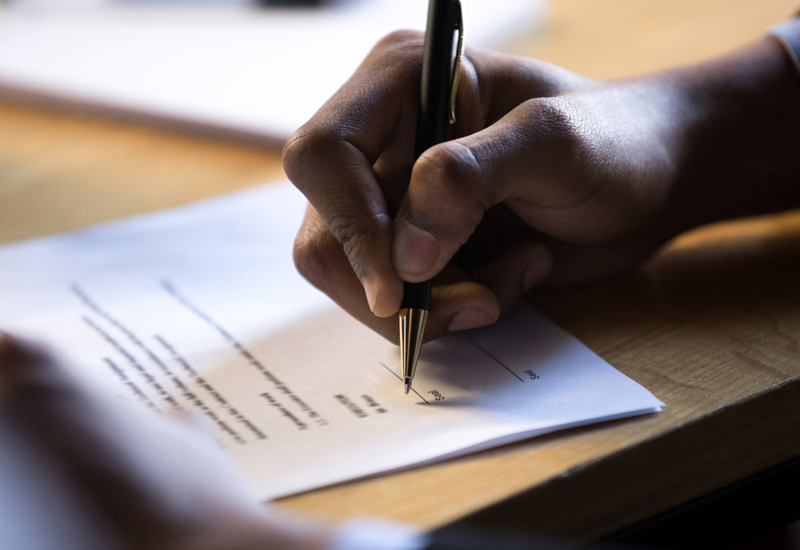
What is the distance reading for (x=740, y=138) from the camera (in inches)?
26.1

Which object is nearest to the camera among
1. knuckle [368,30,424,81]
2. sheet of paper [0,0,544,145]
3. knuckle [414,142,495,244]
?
knuckle [414,142,495,244]

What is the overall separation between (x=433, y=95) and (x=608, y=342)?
0.21 metres

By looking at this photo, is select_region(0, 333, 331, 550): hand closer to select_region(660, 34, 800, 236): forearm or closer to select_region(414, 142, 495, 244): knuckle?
select_region(414, 142, 495, 244): knuckle

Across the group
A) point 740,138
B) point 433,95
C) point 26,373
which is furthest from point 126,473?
point 740,138

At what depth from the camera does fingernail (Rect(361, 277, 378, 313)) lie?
1.55 ft

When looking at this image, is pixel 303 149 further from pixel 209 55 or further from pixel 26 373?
pixel 209 55

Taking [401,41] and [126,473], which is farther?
[401,41]

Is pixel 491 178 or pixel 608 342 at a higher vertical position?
pixel 491 178

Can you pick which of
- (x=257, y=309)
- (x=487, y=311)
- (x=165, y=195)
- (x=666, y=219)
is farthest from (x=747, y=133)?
(x=165, y=195)

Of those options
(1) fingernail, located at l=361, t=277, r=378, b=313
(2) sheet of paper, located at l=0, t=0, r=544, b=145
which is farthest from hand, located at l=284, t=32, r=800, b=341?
(2) sheet of paper, located at l=0, t=0, r=544, b=145

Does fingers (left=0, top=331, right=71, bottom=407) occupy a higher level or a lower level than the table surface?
higher

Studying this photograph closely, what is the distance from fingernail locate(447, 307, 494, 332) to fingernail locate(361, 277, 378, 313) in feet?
0.21

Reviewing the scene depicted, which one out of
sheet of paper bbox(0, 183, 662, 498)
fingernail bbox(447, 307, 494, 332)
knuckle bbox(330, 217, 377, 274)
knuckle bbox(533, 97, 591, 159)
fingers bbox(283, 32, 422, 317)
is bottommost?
sheet of paper bbox(0, 183, 662, 498)

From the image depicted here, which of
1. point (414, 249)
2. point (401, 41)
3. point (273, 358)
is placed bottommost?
point (273, 358)
